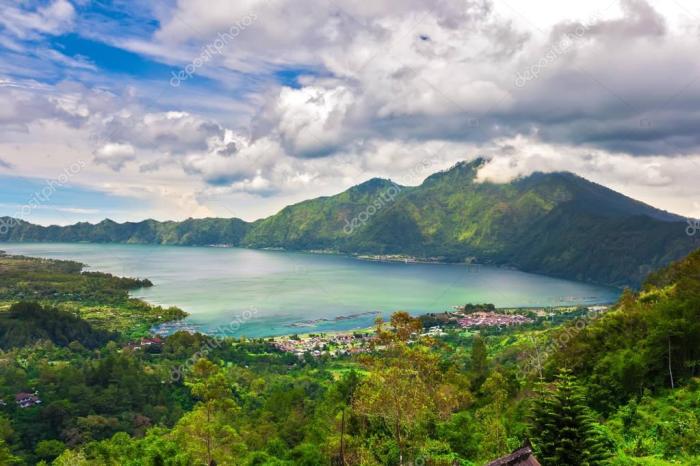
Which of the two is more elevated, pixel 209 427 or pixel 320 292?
pixel 209 427

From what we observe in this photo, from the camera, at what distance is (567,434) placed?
11.6m

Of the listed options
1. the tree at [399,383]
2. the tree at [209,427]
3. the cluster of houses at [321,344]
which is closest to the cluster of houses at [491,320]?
the cluster of houses at [321,344]

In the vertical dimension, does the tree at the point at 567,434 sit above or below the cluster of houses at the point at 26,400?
above

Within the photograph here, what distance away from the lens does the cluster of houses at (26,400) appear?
4066 centimetres

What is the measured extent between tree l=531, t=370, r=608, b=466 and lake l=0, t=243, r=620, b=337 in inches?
2824

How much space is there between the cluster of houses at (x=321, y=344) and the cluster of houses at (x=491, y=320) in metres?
21.7

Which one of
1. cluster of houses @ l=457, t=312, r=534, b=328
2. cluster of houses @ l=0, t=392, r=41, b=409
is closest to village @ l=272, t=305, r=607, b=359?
cluster of houses @ l=457, t=312, r=534, b=328

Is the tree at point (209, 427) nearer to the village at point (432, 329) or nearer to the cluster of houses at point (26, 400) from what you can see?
the cluster of houses at point (26, 400)

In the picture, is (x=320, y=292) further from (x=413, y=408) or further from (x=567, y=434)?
(x=567, y=434)

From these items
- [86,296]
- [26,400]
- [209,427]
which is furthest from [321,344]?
[86,296]

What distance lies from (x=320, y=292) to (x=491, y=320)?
48.3 m

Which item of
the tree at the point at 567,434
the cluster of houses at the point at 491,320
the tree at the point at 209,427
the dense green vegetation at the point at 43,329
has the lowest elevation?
the dense green vegetation at the point at 43,329

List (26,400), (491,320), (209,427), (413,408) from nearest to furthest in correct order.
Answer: (413,408)
(209,427)
(26,400)
(491,320)

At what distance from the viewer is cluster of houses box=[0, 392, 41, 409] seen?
1601 inches
